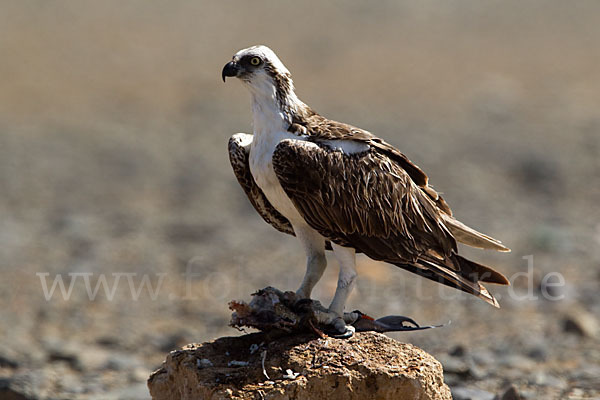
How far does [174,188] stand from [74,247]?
4141 mm

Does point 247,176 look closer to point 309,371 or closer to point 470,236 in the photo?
point 309,371

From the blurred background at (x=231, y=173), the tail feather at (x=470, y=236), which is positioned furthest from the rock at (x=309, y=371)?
the blurred background at (x=231, y=173)

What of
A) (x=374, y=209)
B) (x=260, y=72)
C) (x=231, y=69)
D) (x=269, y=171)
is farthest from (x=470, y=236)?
(x=231, y=69)

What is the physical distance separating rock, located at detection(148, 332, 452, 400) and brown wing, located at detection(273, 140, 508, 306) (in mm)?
828

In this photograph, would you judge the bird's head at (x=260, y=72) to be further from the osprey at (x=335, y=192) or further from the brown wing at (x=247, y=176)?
the brown wing at (x=247, y=176)

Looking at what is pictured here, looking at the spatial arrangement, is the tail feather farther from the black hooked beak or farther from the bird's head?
the black hooked beak

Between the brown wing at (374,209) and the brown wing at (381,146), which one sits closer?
the brown wing at (374,209)

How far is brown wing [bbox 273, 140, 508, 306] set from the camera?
7.87 meters

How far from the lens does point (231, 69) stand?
799cm

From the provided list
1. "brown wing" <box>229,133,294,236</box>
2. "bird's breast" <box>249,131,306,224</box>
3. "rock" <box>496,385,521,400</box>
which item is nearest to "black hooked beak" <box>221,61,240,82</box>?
"bird's breast" <box>249,131,306,224</box>

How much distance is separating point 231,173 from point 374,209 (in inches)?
603

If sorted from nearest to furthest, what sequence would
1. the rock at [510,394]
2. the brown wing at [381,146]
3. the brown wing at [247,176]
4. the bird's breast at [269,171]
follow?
1. the bird's breast at [269,171]
2. the brown wing at [381,146]
3. the brown wing at [247,176]
4. the rock at [510,394]

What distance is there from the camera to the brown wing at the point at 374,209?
787 centimetres

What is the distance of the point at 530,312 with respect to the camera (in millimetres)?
15188
